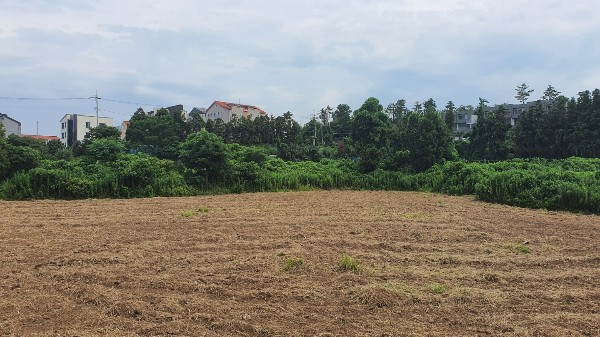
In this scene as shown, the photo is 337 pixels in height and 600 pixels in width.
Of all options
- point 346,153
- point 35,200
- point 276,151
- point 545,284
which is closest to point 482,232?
point 545,284

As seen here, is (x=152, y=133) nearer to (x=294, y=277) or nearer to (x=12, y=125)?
(x=12, y=125)

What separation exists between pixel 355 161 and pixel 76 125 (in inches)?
1710

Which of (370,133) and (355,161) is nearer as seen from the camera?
(370,133)

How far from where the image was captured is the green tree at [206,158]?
19359mm

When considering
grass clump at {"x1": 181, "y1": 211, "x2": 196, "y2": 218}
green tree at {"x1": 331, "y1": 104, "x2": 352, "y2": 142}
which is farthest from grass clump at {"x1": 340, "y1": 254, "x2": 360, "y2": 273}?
green tree at {"x1": 331, "y1": 104, "x2": 352, "y2": 142}

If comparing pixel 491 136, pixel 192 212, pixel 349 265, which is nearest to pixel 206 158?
pixel 192 212

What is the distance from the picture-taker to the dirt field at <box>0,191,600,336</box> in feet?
14.5

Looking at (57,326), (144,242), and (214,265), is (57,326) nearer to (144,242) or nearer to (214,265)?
(214,265)

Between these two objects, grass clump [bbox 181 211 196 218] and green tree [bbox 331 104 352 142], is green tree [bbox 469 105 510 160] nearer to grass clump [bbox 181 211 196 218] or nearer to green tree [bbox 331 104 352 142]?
green tree [bbox 331 104 352 142]

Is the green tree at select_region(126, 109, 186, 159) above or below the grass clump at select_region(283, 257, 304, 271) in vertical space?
above

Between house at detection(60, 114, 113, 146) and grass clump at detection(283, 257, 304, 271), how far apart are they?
2142 inches

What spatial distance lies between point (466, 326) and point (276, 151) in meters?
32.7

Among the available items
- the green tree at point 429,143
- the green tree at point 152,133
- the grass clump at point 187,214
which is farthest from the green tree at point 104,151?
the green tree at point 429,143

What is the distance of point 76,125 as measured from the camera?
2165 inches
